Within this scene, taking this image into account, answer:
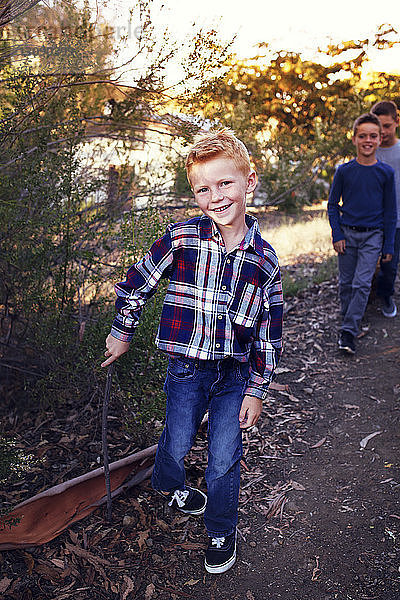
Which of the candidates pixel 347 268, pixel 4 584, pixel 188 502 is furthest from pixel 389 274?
pixel 4 584

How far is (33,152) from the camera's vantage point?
3.24 meters

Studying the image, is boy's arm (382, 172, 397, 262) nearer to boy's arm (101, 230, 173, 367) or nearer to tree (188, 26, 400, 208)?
tree (188, 26, 400, 208)

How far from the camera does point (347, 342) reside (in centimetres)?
482

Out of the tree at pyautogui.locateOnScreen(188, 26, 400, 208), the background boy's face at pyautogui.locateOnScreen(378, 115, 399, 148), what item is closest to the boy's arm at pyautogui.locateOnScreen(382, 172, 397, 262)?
the background boy's face at pyautogui.locateOnScreen(378, 115, 399, 148)

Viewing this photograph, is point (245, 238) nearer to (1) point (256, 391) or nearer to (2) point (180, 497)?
(1) point (256, 391)

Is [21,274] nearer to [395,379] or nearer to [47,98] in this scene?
[47,98]

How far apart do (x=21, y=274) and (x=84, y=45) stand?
1235 millimetres

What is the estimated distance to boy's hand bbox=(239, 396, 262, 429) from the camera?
2.39 meters

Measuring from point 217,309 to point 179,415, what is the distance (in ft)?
1.61

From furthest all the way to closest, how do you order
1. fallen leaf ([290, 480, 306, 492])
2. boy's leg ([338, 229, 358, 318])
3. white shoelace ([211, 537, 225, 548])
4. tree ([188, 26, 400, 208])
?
tree ([188, 26, 400, 208])
boy's leg ([338, 229, 358, 318])
fallen leaf ([290, 480, 306, 492])
white shoelace ([211, 537, 225, 548])

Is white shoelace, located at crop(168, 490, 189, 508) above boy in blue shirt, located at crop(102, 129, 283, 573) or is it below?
below

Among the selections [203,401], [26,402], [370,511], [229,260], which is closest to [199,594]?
[203,401]

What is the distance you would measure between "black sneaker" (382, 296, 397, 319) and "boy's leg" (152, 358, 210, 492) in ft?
11.4

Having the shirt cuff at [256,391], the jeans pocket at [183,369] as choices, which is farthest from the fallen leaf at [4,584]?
the shirt cuff at [256,391]
